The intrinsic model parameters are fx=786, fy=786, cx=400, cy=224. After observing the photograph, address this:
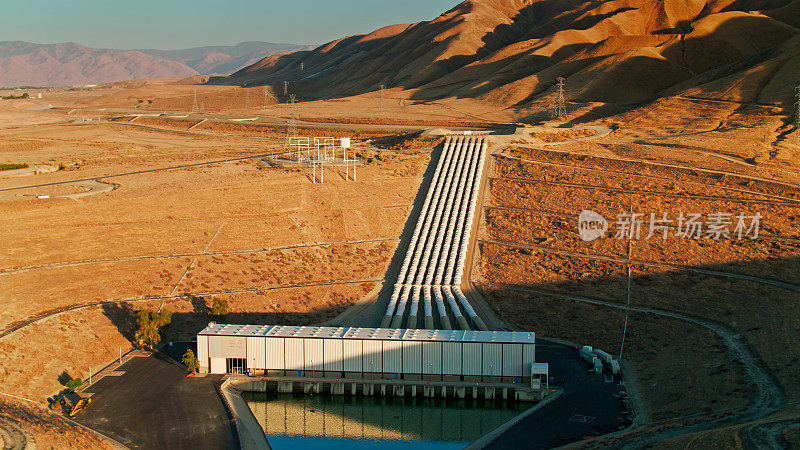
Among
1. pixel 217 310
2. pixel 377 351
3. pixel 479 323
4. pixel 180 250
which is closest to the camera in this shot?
pixel 377 351

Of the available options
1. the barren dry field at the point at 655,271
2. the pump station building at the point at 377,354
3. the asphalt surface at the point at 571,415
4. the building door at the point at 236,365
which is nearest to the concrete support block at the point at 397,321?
the pump station building at the point at 377,354

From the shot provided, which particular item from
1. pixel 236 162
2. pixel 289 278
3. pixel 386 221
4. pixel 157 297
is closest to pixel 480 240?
pixel 386 221

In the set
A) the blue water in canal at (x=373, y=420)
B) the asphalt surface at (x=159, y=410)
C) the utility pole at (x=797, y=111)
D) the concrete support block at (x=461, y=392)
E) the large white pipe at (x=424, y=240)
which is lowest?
the blue water in canal at (x=373, y=420)

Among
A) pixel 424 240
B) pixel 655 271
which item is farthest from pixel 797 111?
pixel 424 240

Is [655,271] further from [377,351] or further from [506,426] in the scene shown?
[377,351]

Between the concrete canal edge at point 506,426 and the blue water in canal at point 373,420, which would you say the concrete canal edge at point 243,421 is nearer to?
the blue water in canal at point 373,420

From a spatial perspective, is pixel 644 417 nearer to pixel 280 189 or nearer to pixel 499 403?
pixel 499 403
